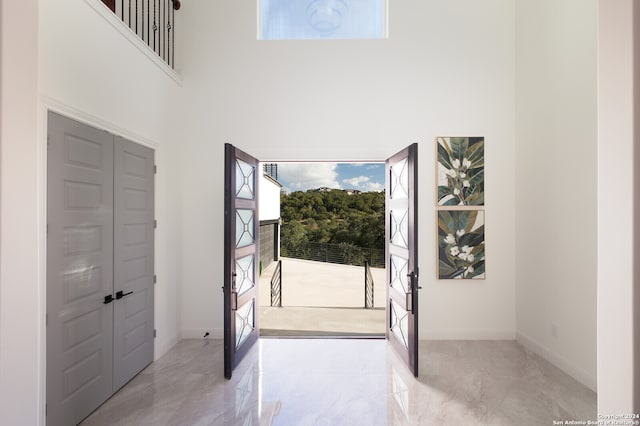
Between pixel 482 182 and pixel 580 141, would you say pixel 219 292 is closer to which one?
pixel 482 182

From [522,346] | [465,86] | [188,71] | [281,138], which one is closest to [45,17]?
[188,71]

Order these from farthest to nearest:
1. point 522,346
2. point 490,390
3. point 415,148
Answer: point 522,346
point 415,148
point 490,390

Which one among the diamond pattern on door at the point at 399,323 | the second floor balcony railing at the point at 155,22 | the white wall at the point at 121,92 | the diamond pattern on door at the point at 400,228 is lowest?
the diamond pattern on door at the point at 399,323

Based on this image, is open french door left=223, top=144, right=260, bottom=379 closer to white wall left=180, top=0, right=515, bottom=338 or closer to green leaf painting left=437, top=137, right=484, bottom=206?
white wall left=180, top=0, right=515, bottom=338

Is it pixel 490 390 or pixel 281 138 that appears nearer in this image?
pixel 490 390

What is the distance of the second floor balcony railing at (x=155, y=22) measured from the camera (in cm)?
357

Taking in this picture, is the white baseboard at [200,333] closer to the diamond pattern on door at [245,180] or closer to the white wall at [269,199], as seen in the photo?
the diamond pattern on door at [245,180]

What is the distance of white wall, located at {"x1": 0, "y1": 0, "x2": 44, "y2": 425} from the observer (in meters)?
0.98

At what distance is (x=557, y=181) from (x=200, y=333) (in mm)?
4360

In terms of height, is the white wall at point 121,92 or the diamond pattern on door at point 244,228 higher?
the white wall at point 121,92

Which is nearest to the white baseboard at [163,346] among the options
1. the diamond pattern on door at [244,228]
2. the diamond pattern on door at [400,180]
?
the diamond pattern on door at [244,228]

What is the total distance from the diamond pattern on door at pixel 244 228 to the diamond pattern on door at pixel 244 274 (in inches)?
7.1

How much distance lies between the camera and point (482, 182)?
164 inches

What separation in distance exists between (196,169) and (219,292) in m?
1.56
